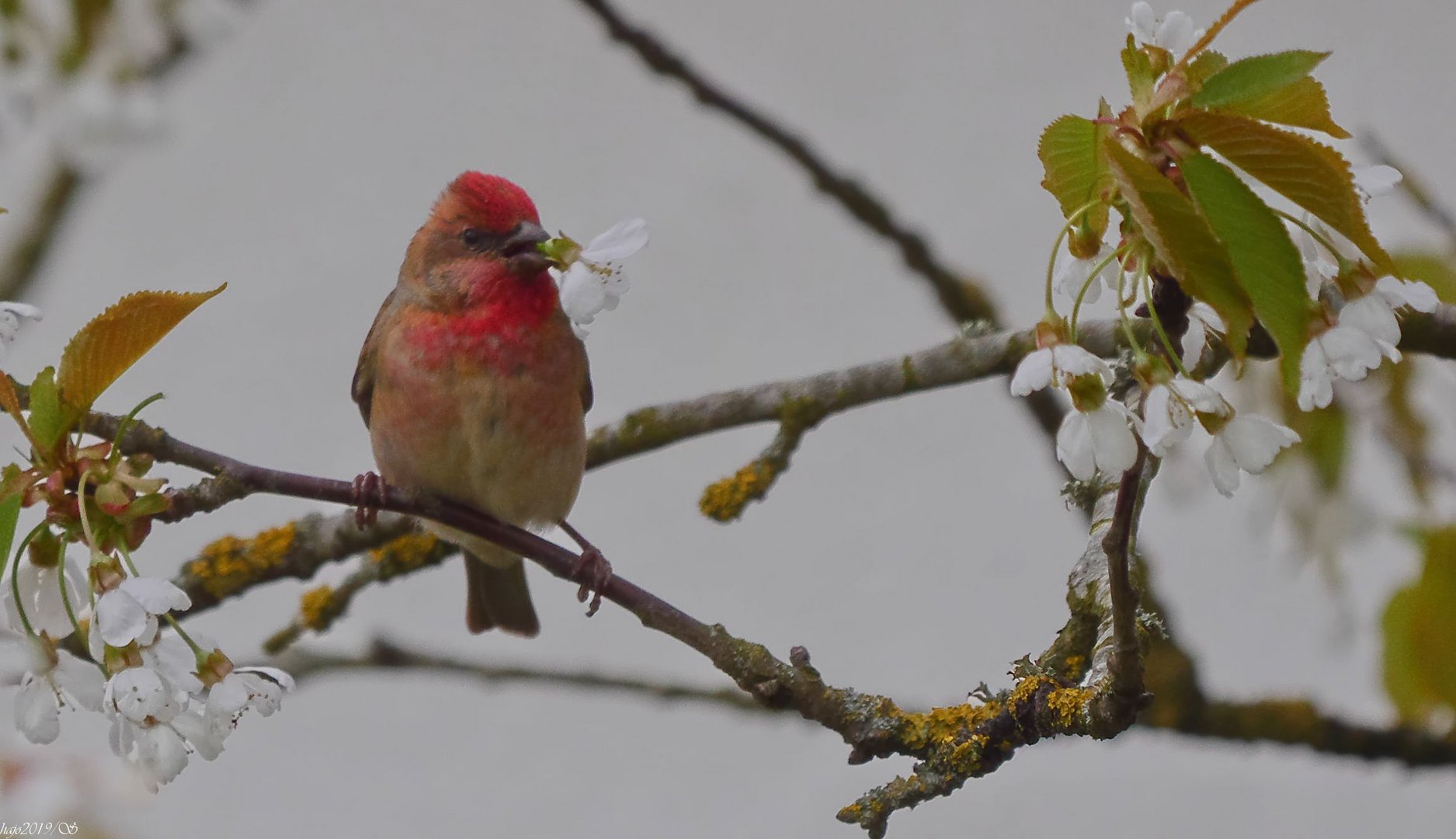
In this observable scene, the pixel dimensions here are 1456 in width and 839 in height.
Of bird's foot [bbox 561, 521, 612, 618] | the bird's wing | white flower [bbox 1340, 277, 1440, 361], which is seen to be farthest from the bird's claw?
white flower [bbox 1340, 277, 1440, 361]

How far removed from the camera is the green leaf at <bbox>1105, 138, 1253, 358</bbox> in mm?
1351

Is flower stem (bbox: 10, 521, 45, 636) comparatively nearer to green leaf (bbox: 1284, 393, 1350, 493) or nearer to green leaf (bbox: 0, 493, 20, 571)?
green leaf (bbox: 0, 493, 20, 571)

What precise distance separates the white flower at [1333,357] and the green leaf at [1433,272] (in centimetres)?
117

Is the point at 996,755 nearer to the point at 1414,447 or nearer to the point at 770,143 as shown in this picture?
the point at 1414,447

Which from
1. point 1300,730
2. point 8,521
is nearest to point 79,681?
point 8,521

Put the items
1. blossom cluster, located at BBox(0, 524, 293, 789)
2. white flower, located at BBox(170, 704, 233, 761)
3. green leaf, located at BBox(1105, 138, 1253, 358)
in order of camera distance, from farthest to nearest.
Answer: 1. white flower, located at BBox(170, 704, 233, 761)
2. blossom cluster, located at BBox(0, 524, 293, 789)
3. green leaf, located at BBox(1105, 138, 1253, 358)

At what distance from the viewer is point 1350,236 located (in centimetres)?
147

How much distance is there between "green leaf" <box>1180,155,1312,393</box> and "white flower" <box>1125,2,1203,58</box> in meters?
0.29

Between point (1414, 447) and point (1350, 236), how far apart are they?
59.4 inches

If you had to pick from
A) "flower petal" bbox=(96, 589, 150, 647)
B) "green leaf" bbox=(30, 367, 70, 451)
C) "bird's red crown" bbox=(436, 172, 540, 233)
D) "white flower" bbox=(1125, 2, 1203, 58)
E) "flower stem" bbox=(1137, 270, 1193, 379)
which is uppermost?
"bird's red crown" bbox=(436, 172, 540, 233)

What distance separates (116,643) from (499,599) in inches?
91.1

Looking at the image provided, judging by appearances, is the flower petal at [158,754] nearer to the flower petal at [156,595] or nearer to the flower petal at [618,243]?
the flower petal at [156,595]

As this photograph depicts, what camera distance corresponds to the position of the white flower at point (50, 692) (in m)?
1.76

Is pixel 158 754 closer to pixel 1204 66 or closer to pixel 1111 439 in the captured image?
pixel 1111 439
